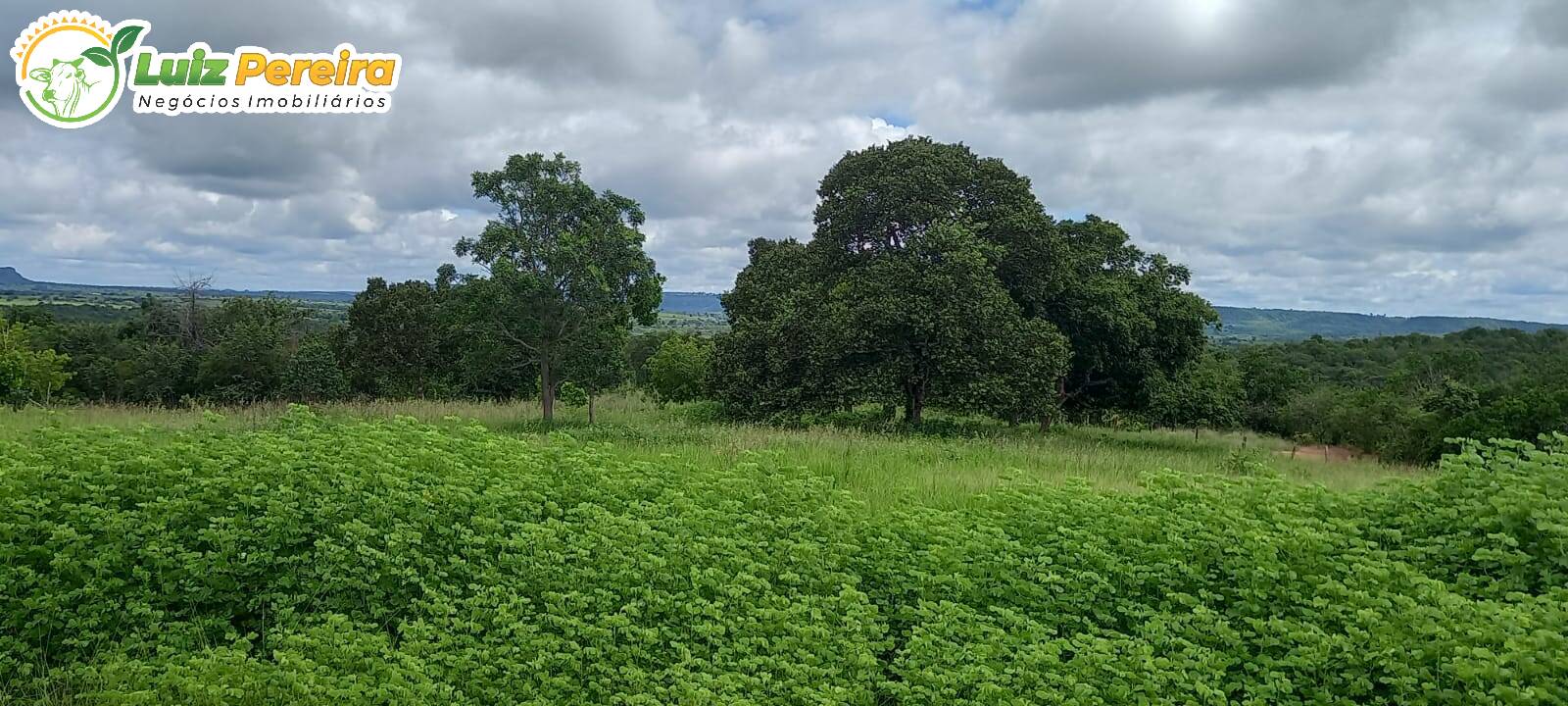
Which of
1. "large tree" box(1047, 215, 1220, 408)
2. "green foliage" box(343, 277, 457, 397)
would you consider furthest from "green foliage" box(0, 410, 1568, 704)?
"green foliage" box(343, 277, 457, 397)

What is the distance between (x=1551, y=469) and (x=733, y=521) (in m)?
7.63

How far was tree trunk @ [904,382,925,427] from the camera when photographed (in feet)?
62.6

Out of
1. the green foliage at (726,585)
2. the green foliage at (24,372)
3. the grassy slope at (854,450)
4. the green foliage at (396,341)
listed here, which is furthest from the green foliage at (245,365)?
the green foliage at (726,585)

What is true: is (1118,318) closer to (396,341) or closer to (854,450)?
(854,450)

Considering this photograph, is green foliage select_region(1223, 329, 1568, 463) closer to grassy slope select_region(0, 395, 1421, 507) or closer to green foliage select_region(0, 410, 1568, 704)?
grassy slope select_region(0, 395, 1421, 507)

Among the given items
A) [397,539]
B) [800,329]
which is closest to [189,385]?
[800,329]

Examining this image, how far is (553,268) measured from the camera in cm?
1628

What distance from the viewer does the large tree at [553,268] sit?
1620 cm

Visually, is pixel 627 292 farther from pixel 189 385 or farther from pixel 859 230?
pixel 189 385

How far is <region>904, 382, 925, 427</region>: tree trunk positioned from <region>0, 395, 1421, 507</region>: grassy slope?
124cm

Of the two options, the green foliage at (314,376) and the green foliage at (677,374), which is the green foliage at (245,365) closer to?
the green foliage at (314,376)

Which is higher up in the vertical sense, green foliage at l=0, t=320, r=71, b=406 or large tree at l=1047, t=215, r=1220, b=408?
large tree at l=1047, t=215, r=1220, b=408

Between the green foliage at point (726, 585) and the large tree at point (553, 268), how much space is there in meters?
8.13

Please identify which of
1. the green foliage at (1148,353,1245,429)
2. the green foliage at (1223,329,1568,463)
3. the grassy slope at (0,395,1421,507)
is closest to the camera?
the grassy slope at (0,395,1421,507)
